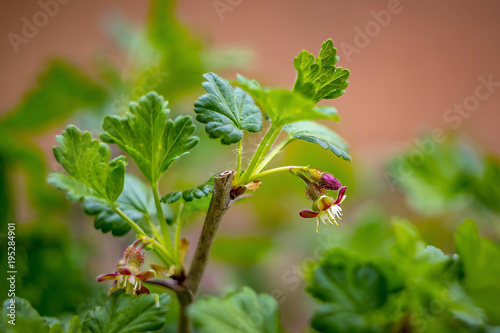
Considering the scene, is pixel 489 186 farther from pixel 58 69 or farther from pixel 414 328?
pixel 58 69

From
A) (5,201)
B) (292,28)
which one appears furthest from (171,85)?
(292,28)

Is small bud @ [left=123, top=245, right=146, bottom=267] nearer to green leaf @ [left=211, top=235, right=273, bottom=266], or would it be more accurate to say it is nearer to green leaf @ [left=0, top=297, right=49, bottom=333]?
green leaf @ [left=0, top=297, right=49, bottom=333]

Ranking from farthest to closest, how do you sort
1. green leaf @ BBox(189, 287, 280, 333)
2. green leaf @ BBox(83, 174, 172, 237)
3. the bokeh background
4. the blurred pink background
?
the blurred pink background
the bokeh background
green leaf @ BBox(83, 174, 172, 237)
green leaf @ BBox(189, 287, 280, 333)

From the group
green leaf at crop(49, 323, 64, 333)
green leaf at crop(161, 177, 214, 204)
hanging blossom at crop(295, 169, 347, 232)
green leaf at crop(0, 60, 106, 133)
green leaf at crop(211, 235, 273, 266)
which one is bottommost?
green leaf at crop(211, 235, 273, 266)

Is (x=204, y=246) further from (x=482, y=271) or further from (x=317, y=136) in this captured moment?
(x=482, y=271)

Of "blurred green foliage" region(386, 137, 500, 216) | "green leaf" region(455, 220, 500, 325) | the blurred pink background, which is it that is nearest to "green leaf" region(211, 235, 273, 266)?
"blurred green foliage" region(386, 137, 500, 216)

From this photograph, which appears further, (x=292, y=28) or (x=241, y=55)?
(x=292, y=28)

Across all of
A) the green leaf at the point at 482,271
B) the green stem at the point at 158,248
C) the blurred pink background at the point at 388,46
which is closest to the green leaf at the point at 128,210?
the green stem at the point at 158,248

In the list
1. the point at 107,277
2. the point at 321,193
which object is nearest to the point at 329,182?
the point at 321,193

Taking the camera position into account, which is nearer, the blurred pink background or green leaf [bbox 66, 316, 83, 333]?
green leaf [bbox 66, 316, 83, 333]
